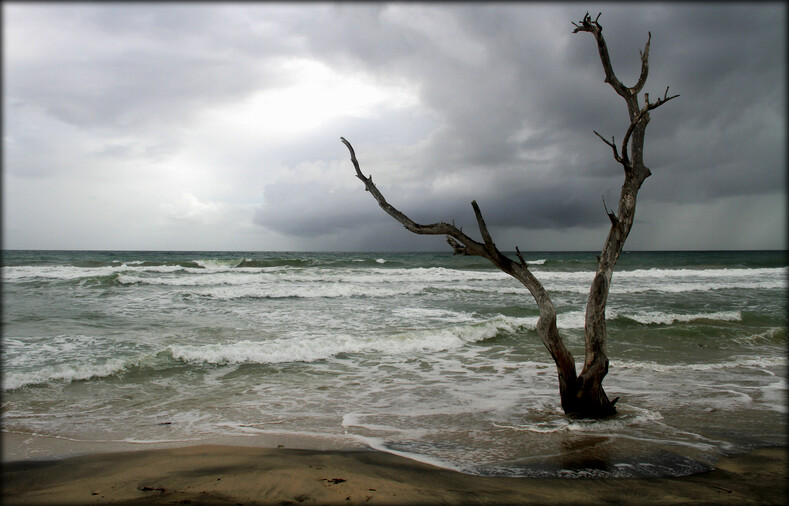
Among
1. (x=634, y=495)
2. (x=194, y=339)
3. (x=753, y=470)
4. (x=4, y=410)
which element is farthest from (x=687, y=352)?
(x=4, y=410)

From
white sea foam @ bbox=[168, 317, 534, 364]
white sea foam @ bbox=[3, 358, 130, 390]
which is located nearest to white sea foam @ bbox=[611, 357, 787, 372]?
white sea foam @ bbox=[168, 317, 534, 364]

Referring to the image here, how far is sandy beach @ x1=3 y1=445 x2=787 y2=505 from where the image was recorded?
3.62 meters

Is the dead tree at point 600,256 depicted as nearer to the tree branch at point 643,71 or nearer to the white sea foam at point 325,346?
the tree branch at point 643,71

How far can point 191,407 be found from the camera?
259 inches

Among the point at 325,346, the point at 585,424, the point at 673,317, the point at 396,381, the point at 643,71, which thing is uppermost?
the point at 643,71

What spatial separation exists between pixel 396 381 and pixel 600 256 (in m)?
4.20

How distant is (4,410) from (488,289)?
21.3 m

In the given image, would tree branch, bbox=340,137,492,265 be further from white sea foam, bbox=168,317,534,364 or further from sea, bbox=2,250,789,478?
white sea foam, bbox=168,317,534,364

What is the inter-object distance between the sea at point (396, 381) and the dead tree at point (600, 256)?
37 cm

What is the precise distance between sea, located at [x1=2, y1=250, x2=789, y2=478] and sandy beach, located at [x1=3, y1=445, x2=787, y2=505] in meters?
0.31

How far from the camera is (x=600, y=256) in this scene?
5805 mm

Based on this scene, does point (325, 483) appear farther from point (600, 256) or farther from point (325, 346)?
point (325, 346)

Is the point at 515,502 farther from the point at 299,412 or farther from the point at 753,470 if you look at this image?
the point at 299,412

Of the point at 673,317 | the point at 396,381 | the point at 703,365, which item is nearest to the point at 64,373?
the point at 396,381
